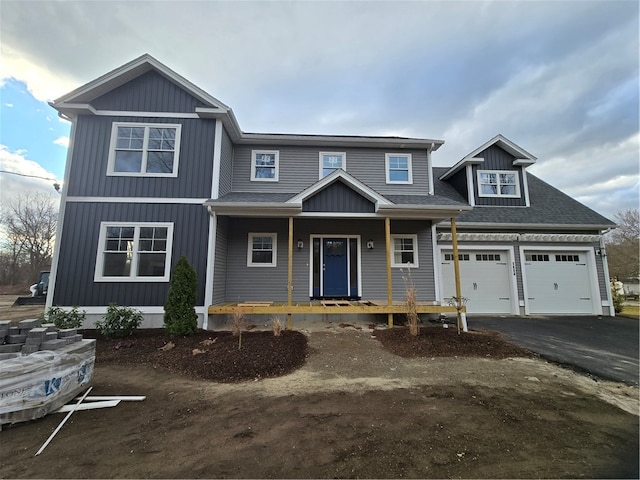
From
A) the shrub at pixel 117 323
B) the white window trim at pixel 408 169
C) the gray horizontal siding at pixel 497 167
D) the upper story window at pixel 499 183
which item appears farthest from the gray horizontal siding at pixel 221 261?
the upper story window at pixel 499 183

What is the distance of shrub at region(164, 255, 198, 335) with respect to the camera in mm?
5816

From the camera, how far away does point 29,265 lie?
75.2 feet

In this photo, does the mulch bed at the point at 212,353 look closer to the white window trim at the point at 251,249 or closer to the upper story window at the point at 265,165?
the white window trim at the point at 251,249

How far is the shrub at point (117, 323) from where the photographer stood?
5.96 m

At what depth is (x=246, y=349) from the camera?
17.0ft

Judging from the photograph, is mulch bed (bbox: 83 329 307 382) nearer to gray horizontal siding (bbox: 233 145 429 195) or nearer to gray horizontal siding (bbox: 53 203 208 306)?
gray horizontal siding (bbox: 53 203 208 306)

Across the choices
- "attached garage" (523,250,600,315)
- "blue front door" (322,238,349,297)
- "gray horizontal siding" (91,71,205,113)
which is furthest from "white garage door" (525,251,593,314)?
"gray horizontal siding" (91,71,205,113)

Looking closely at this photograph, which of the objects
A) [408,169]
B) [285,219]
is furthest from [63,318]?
[408,169]

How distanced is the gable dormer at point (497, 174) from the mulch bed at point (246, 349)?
242 inches

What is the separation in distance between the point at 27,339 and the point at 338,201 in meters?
6.42

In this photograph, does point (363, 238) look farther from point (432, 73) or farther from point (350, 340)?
point (432, 73)

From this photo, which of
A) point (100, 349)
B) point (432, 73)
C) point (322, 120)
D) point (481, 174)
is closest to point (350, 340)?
point (100, 349)

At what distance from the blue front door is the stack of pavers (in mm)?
6332

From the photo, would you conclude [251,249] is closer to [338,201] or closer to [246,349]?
[338,201]
